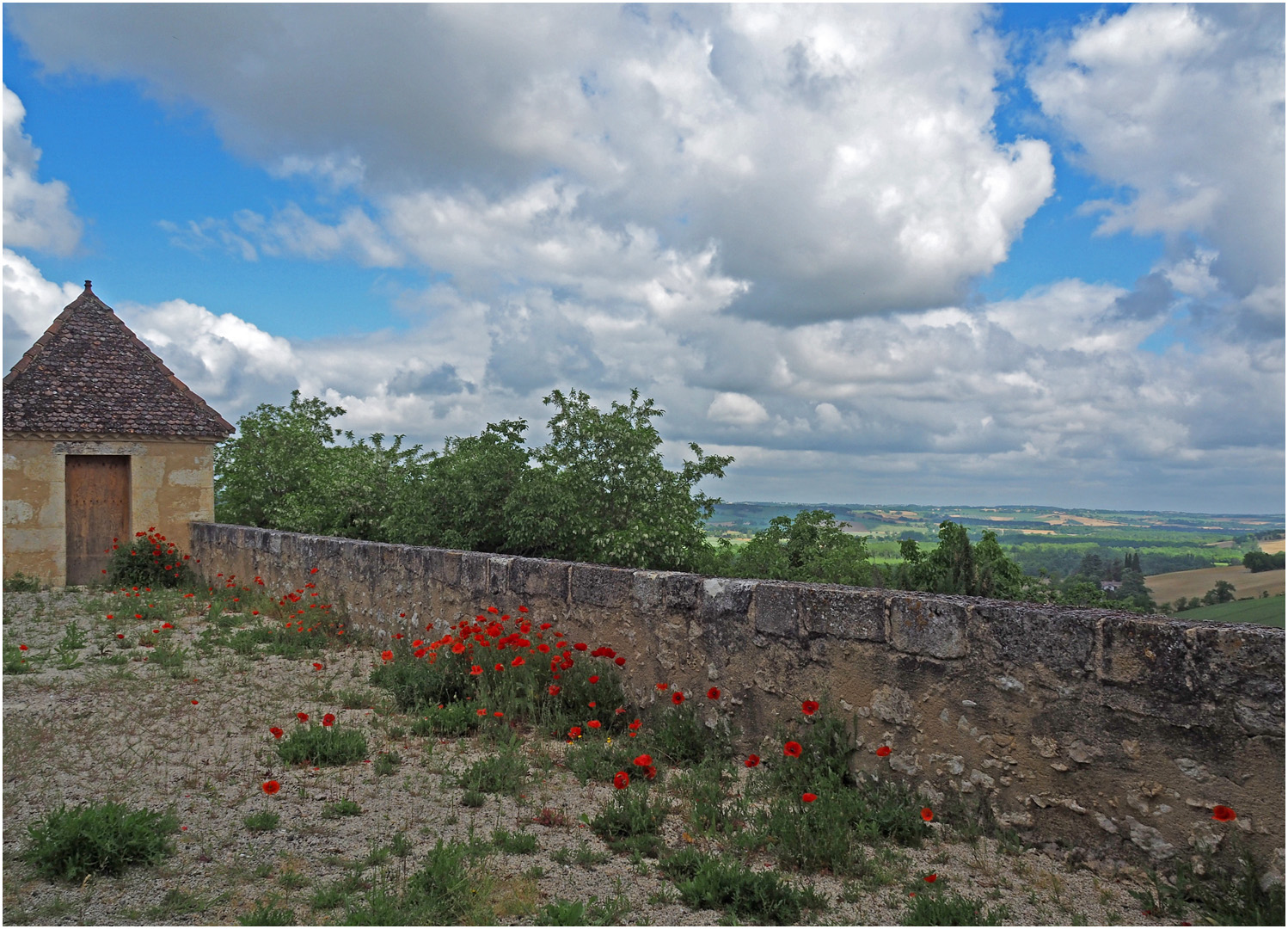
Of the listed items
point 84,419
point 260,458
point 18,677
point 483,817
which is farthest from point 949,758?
point 260,458

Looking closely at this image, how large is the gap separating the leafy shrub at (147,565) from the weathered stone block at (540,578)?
8108mm

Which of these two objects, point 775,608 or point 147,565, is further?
point 147,565

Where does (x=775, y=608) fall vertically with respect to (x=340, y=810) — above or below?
above

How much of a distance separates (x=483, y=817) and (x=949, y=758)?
6.61 ft

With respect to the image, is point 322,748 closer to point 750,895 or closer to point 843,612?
point 750,895

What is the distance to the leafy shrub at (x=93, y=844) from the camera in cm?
273

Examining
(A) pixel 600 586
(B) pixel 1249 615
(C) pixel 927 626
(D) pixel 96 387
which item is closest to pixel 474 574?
(A) pixel 600 586

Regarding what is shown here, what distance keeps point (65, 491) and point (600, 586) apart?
11.1 meters

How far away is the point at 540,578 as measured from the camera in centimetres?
552

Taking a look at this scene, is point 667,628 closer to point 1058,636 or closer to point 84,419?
point 1058,636

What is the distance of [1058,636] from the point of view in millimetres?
3014

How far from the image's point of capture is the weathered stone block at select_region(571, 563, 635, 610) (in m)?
4.86

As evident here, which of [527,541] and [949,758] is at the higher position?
[527,541]

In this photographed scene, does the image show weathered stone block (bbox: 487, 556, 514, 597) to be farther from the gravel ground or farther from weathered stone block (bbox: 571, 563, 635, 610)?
the gravel ground
